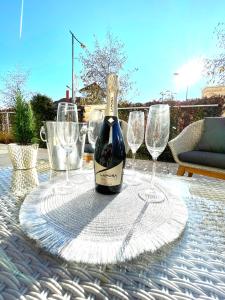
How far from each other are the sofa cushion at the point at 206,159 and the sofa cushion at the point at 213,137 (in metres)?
0.35

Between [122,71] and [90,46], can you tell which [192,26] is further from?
[90,46]

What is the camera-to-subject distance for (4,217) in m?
0.53

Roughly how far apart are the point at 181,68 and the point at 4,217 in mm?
10470

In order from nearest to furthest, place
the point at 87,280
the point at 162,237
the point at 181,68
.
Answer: the point at 87,280, the point at 162,237, the point at 181,68

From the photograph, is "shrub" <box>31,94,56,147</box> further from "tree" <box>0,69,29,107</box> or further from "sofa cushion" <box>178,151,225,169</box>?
"tree" <box>0,69,29,107</box>

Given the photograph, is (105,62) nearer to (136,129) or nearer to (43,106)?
(43,106)

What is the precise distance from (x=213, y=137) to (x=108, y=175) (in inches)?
92.8

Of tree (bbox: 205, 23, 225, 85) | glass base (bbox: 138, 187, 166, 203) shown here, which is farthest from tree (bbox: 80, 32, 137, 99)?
glass base (bbox: 138, 187, 166, 203)

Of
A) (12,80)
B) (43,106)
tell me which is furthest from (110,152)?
(12,80)

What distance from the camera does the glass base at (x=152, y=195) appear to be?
2.07 ft

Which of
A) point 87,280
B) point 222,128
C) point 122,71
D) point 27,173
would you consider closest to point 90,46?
point 122,71

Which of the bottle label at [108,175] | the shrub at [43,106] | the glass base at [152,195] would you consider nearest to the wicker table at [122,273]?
the glass base at [152,195]

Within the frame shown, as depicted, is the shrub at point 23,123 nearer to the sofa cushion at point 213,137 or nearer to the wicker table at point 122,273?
the wicker table at point 122,273

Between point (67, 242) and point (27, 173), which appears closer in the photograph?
point (67, 242)
